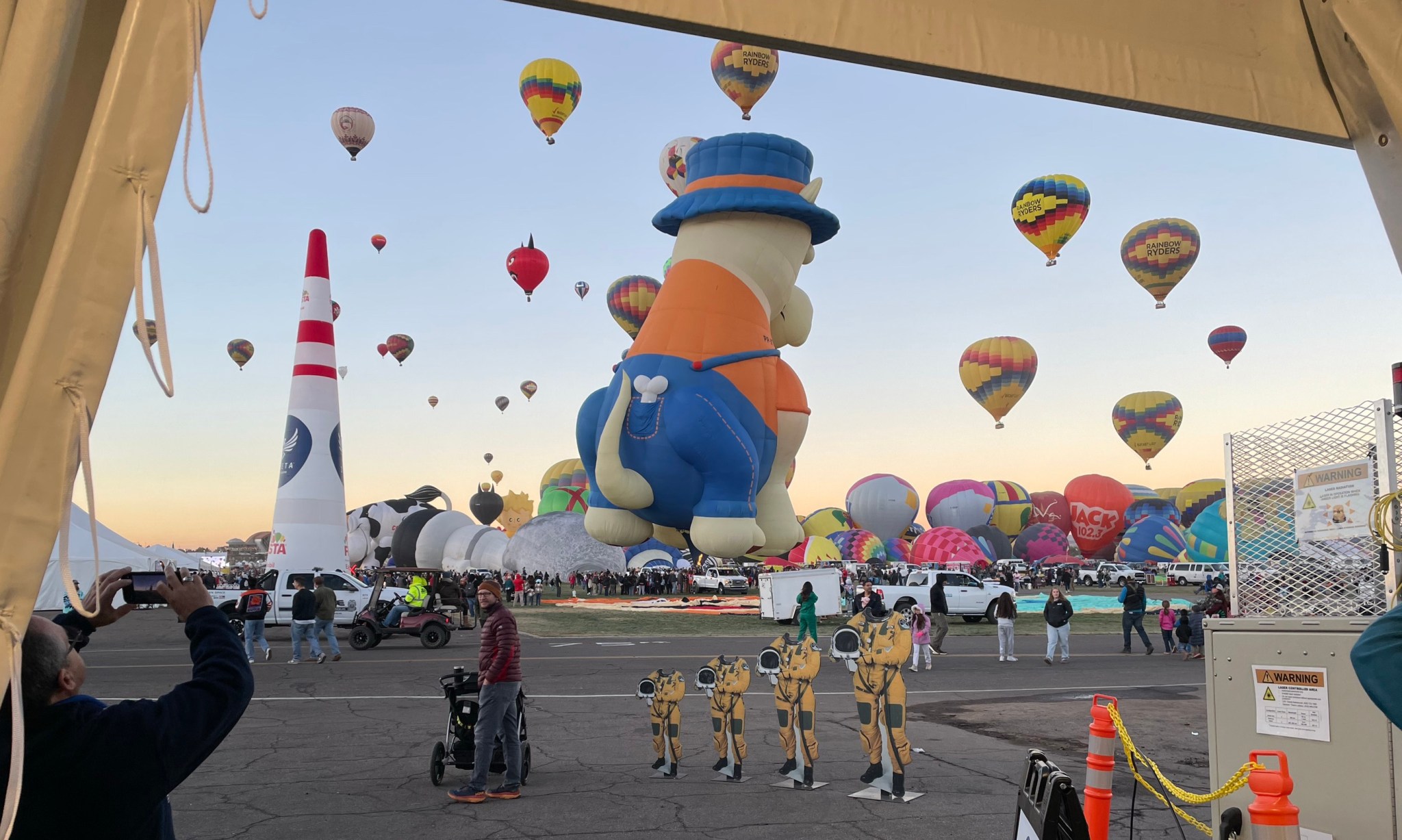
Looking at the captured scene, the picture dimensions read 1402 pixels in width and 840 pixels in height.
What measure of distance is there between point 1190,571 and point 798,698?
166 ft

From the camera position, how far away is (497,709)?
26.5 feet

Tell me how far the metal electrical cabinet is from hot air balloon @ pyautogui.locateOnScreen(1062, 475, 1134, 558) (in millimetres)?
65645

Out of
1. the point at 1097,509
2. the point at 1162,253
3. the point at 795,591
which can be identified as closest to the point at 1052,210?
the point at 1162,253

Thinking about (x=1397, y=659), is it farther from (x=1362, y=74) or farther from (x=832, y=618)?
(x=832, y=618)

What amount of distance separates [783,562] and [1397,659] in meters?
52.7

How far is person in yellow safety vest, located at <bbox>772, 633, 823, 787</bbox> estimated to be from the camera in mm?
8516

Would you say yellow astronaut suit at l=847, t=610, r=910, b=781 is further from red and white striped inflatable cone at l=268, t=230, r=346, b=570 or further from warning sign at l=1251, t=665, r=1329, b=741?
red and white striped inflatable cone at l=268, t=230, r=346, b=570

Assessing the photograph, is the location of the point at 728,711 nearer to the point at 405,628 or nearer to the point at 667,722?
the point at 667,722

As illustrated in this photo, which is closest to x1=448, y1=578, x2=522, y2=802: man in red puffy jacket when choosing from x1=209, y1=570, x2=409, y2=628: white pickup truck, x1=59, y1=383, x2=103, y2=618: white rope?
x1=59, y1=383, x2=103, y2=618: white rope

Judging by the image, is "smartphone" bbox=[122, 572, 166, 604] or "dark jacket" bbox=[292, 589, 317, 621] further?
"dark jacket" bbox=[292, 589, 317, 621]

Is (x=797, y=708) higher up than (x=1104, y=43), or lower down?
lower down

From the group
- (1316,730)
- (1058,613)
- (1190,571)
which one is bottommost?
(1190,571)

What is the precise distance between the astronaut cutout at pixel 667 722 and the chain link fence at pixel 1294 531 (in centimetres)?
489

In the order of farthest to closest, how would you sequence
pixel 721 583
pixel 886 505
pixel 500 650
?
pixel 886 505 < pixel 721 583 < pixel 500 650
